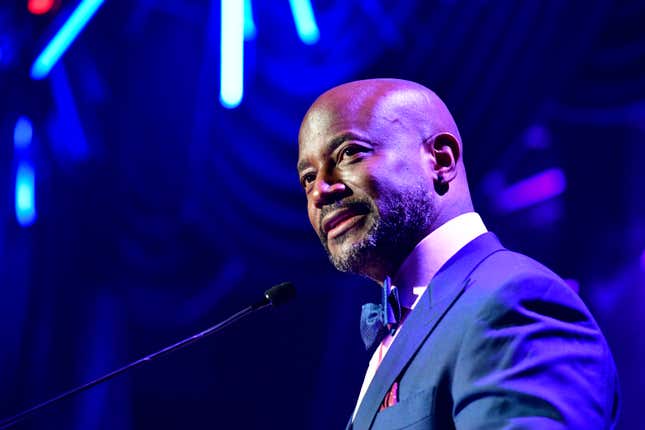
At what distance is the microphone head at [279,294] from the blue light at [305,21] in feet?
5.09

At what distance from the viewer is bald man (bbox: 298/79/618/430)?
110cm

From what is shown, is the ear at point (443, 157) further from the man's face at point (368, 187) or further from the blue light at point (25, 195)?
the blue light at point (25, 195)

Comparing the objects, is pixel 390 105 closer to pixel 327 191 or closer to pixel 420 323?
pixel 327 191

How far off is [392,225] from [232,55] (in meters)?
1.78

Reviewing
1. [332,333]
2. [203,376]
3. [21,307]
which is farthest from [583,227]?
[21,307]

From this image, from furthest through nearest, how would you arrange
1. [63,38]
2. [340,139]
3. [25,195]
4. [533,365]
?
[63,38] < [25,195] < [340,139] < [533,365]

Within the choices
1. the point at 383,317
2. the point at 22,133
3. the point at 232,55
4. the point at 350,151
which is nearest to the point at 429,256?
the point at 383,317

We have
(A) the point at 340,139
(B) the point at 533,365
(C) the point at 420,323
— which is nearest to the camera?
(B) the point at 533,365

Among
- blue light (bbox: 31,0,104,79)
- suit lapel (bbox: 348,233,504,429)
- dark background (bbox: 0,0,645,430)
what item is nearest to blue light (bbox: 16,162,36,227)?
dark background (bbox: 0,0,645,430)

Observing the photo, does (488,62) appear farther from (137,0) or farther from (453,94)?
(137,0)

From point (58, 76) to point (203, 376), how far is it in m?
1.38

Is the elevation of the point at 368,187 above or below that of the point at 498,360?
above

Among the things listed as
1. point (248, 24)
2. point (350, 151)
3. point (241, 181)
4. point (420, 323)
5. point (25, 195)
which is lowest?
point (420, 323)

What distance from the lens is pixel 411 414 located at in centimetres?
123
